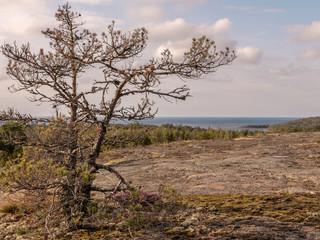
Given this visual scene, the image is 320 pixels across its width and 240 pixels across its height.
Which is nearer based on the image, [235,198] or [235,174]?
[235,198]

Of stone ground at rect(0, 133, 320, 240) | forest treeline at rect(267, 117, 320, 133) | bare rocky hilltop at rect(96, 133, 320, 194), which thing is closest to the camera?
stone ground at rect(0, 133, 320, 240)

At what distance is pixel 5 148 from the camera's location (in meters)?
22.2

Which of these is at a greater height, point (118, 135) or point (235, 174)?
point (118, 135)

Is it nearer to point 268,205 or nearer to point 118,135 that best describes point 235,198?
point 268,205

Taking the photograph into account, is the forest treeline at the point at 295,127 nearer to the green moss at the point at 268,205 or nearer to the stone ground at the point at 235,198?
the stone ground at the point at 235,198

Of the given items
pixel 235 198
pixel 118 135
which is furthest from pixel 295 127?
pixel 118 135

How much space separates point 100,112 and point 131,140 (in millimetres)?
986

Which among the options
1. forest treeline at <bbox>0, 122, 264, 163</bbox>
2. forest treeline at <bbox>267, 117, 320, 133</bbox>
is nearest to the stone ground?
forest treeline at <bbox>0, 122, 264, 163</bbox>

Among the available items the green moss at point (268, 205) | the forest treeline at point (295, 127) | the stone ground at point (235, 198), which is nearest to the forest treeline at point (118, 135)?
the stone ground at point (235, 198)

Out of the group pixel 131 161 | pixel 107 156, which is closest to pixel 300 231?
pixel 131 161

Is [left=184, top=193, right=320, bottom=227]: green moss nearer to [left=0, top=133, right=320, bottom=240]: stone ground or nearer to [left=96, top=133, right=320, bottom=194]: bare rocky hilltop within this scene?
[left=0, top=133, right=320, bottom=240]: stone ground

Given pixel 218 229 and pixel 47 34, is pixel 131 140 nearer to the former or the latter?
pixel 218 229

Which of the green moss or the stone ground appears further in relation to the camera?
the green moss

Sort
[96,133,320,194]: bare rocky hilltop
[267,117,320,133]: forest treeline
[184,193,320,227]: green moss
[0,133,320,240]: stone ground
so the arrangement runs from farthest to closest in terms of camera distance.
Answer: [267,117,320,133]: forest treeline
[96,133,320,194]: bare rocky hilltop
[184,193,320,227]: green moss
[0,133,320,240]: stone ground
